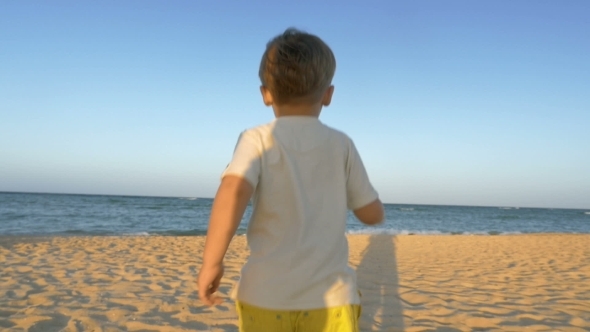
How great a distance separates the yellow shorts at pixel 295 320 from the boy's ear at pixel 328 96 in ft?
2.11

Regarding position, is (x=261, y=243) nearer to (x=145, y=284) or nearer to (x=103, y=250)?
(x=145, y=284)

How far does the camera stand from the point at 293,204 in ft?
4.73

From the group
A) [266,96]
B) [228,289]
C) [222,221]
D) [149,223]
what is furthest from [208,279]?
[149,223]

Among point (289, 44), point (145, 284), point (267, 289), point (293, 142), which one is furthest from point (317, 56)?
point (145, 284)

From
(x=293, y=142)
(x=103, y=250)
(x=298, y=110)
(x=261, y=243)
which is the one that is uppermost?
(x=298, y=110)

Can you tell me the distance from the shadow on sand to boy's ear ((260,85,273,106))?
2.72m

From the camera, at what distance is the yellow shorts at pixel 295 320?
4.69 feet

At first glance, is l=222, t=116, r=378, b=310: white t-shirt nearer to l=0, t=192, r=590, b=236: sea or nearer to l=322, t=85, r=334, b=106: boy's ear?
l=322, t=85, r=334, b=106: boy's ear

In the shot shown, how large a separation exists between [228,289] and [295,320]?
4.04m

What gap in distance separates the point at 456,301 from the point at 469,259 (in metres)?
4.17

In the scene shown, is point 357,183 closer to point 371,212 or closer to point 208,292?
point 371,212

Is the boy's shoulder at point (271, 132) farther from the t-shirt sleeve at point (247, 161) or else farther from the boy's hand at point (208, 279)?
the boy's hand at point (208, 279)

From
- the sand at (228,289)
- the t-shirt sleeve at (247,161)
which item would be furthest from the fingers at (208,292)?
the sand at (228,289)

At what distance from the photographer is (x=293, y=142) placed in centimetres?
146
